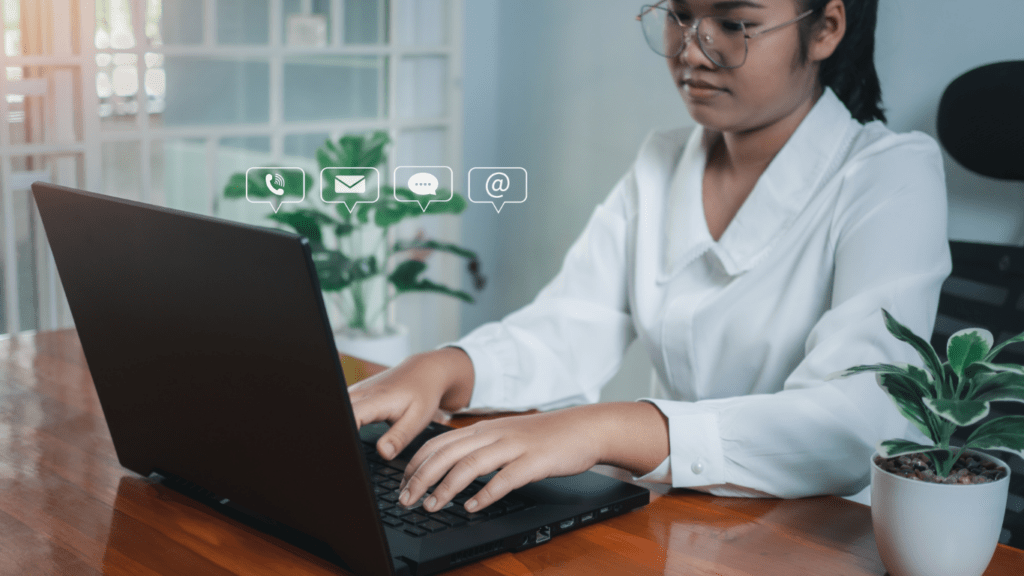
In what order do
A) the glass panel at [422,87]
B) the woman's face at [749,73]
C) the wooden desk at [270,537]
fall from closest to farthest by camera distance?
the wooden desk at [270,537], the woman's face at [749,73], the glass panel at [422,87]

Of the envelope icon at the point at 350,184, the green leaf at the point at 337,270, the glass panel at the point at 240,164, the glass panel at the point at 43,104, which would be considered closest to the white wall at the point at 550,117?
the envelope icon at the point at 350,184

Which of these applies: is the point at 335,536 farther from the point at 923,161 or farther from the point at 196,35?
the point at 196,35

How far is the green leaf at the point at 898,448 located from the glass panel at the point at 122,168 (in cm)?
208

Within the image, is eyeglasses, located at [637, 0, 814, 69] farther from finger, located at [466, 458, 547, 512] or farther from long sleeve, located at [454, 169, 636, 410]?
finger, located at [466, 458, 547, 512]

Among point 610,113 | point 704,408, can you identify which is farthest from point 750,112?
point 610,113

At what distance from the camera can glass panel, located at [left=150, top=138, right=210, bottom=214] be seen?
235 centimetres

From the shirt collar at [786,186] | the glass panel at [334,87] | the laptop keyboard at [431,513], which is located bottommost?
the laptop keyboard at [431,513]

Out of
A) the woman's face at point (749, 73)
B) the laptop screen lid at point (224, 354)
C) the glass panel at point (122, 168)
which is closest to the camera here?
the laptop screen lid at point (224, 354)

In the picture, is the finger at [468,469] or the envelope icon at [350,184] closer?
the finger at [468,469]

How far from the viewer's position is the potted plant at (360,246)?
2438 millimetres

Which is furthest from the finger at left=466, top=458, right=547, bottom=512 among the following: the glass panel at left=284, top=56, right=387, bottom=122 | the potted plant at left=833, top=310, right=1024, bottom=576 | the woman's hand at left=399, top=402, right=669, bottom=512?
the glass panel at left=284, top=56, right=387, bottom=122

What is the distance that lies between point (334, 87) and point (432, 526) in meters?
2.21

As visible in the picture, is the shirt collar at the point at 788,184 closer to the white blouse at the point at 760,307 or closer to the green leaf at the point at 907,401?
the white blouse at the point at 760,307

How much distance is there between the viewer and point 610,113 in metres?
2.55
